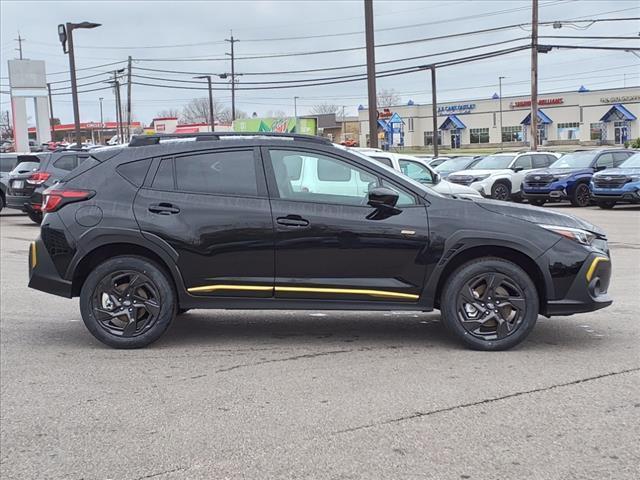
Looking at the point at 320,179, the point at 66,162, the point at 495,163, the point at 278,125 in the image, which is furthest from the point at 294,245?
the point at 278,125

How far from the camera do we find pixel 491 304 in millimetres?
5883

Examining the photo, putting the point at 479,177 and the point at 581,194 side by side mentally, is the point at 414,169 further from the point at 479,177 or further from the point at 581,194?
the point at 581,194

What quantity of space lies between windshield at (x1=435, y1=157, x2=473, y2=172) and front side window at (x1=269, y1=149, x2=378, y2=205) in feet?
71.3

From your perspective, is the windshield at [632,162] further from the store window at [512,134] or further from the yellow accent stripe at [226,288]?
the store window at [512,134]

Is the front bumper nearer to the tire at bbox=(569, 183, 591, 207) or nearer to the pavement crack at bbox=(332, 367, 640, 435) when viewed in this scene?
the pavement crack at bbox=(332, 367, 640, 435)

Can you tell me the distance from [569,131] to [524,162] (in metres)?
59.5

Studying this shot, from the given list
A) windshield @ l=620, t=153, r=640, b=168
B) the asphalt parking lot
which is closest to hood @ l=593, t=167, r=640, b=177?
windshield @ l=620, t=153, r=640, b=168

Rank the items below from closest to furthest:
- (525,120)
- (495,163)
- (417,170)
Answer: (417,170), (495,163), (525,120)

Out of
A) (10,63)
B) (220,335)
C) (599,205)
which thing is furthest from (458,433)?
(10,63)

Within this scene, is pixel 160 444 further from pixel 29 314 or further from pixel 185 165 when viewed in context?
pixel 29 314

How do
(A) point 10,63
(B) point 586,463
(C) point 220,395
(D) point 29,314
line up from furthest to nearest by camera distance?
(A) point 10,63 → (D) point 29,314 → (C) point 220,395 → (B) point 586,463

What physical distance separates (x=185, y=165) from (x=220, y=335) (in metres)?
1.66

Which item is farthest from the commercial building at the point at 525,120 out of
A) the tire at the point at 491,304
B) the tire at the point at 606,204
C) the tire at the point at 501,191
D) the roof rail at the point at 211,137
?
the tire at the point at 491,304

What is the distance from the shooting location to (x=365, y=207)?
5.95 m
